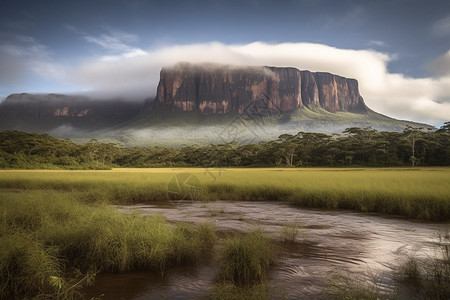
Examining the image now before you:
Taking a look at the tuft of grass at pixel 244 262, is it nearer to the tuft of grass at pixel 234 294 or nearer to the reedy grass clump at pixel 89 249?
the tuft of grass at pixel 234 294

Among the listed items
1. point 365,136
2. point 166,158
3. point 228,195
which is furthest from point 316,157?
point 228,195

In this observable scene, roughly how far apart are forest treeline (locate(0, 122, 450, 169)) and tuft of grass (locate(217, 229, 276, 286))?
51.7 meters

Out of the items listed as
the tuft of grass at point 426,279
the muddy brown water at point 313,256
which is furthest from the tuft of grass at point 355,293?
the tuft of grass at point 426,279

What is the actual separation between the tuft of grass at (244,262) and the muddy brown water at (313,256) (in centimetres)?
28

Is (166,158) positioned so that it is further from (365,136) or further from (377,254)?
(377,254)

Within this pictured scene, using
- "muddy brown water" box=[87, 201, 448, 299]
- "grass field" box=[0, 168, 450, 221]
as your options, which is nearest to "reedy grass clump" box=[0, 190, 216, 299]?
"muddy brown water" box=[87, 201, 448, 299]

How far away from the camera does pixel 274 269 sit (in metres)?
6.83

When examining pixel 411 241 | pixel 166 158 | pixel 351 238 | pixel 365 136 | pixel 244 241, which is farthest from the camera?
pixel 166 158

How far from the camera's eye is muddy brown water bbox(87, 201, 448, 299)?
575 cm

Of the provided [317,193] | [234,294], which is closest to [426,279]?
[234,294]

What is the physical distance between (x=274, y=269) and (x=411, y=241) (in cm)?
545

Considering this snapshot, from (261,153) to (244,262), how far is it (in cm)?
6871

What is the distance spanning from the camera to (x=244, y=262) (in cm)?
614

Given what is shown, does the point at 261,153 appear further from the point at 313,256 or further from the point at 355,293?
the point at 355,293
